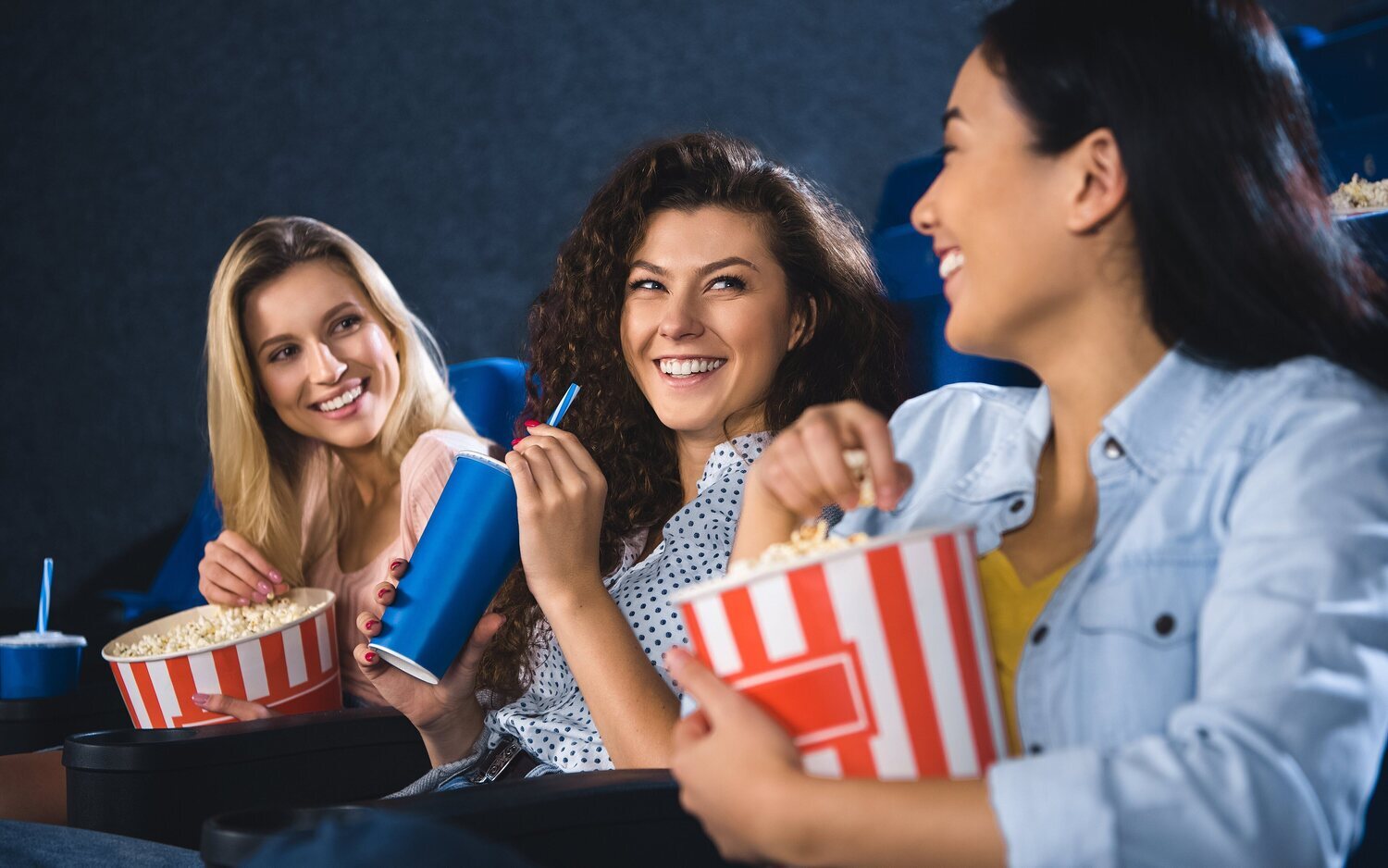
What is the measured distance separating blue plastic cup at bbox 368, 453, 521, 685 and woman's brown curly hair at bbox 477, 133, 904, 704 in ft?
0.69

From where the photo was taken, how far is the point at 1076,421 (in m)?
0.86

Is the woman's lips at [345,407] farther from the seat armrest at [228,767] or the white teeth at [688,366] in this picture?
the white teeth at [688,366]

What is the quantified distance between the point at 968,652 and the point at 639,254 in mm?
885

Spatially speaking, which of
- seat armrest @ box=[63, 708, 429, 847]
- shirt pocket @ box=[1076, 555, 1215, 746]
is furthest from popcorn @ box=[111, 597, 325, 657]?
shirt pocket @ box=[1076, 555, 1215, 746]

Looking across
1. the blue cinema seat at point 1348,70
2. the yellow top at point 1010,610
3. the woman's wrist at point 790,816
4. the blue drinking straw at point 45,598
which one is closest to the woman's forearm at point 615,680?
the yellow top at point 1010,610

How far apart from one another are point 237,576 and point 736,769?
1150 mm

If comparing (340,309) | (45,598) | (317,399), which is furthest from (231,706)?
(340,309)

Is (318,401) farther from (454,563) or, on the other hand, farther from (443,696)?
(454,563)

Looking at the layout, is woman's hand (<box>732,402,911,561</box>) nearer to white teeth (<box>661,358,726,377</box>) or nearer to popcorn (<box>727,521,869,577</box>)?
popcorn (<box>727,521,869,577</box>)

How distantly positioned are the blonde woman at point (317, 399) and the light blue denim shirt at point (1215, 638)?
118cm

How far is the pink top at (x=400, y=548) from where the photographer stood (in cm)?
165

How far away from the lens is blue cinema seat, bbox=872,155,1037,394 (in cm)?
131

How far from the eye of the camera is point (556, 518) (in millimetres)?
1141

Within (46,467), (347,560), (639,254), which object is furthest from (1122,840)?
(46,467)
